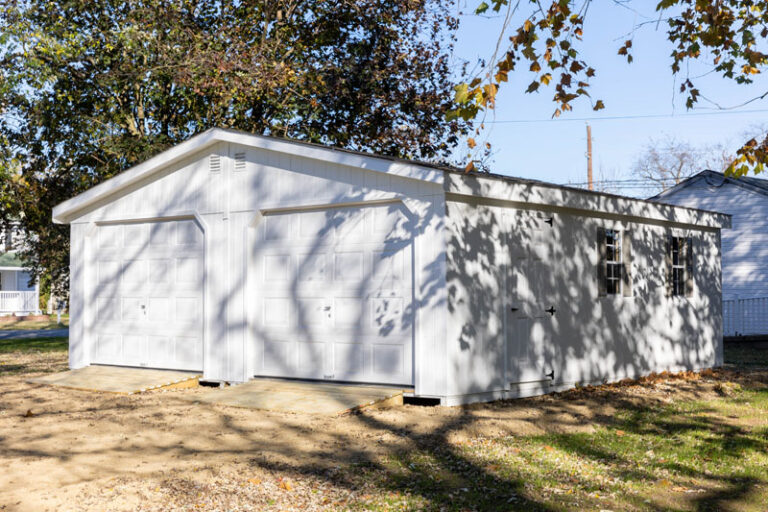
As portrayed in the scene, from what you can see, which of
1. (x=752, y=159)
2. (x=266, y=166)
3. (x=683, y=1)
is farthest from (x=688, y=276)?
(x=266, y=166)

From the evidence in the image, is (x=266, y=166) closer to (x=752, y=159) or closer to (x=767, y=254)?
(x=752, y=159)

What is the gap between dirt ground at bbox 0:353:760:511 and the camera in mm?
6379

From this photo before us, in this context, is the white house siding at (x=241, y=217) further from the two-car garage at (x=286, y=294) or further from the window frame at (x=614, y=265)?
the window frame at (x=614, y=265)

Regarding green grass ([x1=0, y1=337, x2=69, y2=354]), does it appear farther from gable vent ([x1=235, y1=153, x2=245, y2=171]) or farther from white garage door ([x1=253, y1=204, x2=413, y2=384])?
white garage door ([x1=253, y1=204, x2=413, y2=384])

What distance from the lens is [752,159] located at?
10156mm

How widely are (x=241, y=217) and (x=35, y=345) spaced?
14.1 m

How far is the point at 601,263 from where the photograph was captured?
43.2 feet

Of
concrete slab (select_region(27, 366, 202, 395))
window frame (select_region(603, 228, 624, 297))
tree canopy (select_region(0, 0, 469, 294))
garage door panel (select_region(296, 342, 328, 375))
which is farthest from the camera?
tree canopy (select_region(0, 0, 469, 294))

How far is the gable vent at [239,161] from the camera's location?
1234 cm

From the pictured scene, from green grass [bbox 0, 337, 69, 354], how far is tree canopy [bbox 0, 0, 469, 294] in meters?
2.29

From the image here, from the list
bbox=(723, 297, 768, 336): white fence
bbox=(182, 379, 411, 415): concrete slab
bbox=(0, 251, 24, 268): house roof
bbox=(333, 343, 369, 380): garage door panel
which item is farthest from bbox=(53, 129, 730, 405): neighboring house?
bbox=(0, 251, 24, 268): house roof

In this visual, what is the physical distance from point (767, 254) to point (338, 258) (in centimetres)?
1738

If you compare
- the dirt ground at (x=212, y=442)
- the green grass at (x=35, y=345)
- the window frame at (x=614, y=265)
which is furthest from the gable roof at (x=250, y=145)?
the green grass at (x=35, y=345)

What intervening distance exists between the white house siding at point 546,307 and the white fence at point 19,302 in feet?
119
